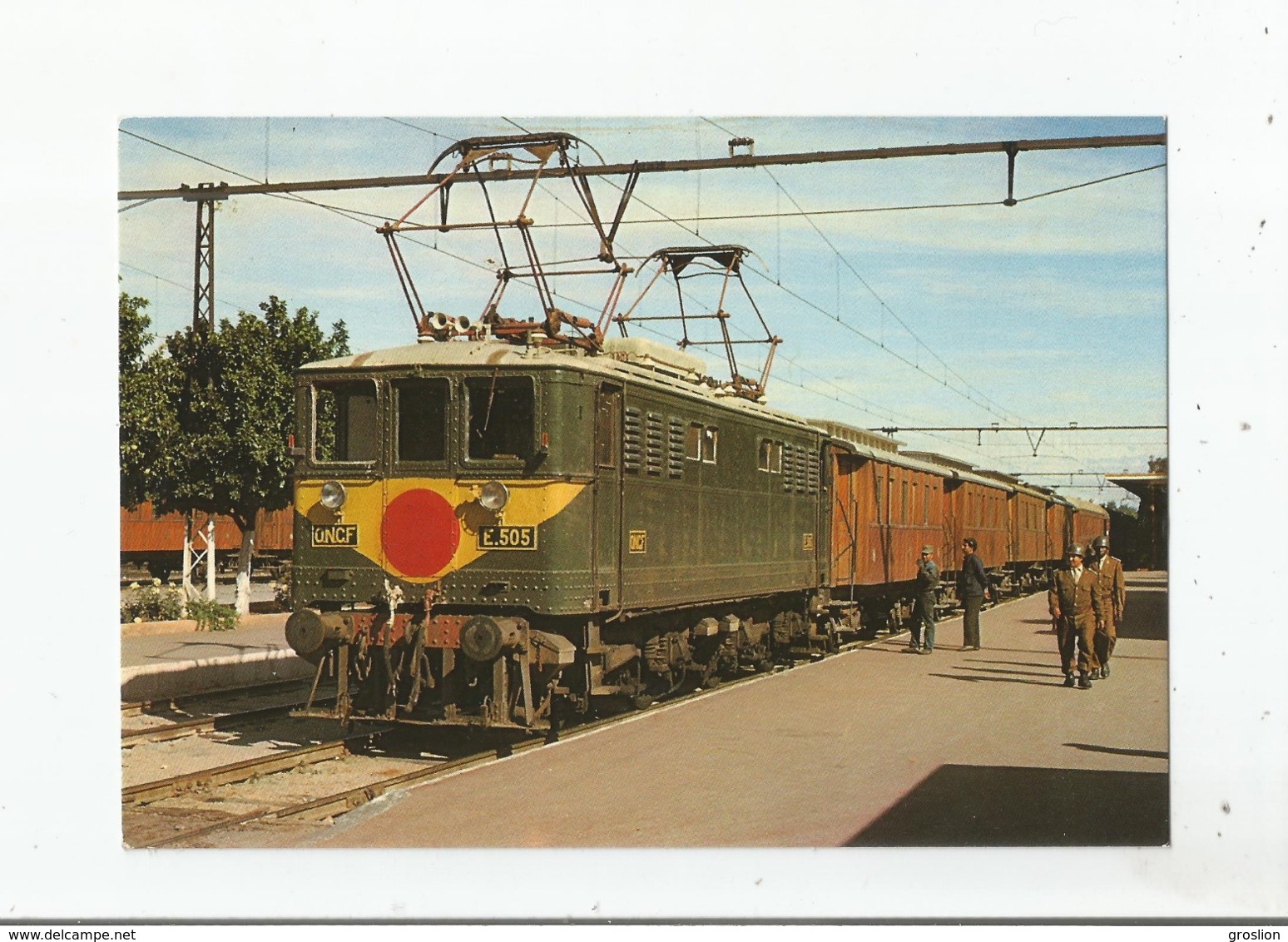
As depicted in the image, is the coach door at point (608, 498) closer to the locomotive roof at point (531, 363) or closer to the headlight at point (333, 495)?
the locomotive roof at point (531, 363)

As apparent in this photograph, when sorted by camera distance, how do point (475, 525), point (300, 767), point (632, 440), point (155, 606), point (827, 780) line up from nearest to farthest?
point (827, 780), point (475, 525), point (300, 767), point (632, 440), point (155, 606)

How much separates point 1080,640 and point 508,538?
301 inches

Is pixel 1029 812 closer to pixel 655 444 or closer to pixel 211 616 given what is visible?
pixel 655 444

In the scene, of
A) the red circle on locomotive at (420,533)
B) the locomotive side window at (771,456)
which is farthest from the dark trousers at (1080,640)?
the red circle on locomotive at (420,533)

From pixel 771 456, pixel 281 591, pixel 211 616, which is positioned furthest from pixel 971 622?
pixel 281 591

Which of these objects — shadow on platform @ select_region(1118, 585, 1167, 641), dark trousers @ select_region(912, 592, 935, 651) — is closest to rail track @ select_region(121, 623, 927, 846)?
dark trousers @ select_region(912, 592, 935, 651)

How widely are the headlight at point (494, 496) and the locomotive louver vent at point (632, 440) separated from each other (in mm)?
1389

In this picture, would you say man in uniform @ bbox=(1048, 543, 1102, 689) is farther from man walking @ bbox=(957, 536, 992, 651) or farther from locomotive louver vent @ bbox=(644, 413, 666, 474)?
locomotive louver vent @ bbox=(644, 413, 666, 474)

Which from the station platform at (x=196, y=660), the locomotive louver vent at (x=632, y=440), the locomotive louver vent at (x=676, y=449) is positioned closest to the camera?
the locomotive louver vent at (x=632, y=440)

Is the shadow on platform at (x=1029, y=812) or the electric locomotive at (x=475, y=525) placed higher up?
the electric locomotive at (x=475, y=525)

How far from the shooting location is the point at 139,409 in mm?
16672

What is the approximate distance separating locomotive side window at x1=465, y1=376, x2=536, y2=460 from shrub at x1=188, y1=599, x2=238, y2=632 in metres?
11.6

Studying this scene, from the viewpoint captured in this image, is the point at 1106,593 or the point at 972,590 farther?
the point at 972,590

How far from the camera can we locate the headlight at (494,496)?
1138cm
